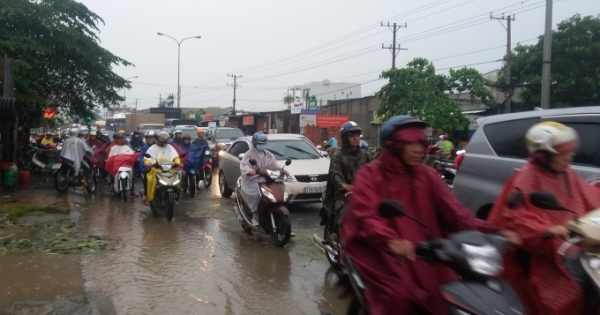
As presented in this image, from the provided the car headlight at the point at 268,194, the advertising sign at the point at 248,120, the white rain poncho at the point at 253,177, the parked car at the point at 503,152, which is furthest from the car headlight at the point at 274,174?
the advertising sign at the point at 248,120

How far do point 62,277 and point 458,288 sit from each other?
5131mm

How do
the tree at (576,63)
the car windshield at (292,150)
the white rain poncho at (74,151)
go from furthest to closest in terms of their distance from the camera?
the tree at (576,63), the white rain poncho at (74,151), the car windshield at (292,150)

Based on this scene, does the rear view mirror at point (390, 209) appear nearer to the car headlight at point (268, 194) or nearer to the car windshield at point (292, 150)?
the car headlight at point (268, 194)

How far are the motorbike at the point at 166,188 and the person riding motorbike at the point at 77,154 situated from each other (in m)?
4.24

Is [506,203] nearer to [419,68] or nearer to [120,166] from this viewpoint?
[120,166]

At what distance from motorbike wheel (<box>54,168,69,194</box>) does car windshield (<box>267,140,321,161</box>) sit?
17.5 feet

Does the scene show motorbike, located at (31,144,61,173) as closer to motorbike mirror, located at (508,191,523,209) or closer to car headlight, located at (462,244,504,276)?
motorbike mirror, located at (508,191,523,209)

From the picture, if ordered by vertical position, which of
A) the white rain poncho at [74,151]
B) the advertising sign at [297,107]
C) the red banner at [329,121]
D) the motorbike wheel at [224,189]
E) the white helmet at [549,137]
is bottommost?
the motorbike wheel at [224,189]

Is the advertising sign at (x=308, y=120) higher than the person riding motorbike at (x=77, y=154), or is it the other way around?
the advertising sign at (x=308, y=120)

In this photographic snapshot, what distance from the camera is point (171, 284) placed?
6539mm

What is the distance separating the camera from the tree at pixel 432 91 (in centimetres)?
2677

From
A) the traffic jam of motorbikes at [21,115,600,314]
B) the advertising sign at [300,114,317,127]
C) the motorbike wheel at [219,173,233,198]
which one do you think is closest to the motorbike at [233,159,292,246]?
the traffic jam of motorbikes at [21,115,600,314]

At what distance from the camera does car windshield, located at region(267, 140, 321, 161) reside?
42.3 ft

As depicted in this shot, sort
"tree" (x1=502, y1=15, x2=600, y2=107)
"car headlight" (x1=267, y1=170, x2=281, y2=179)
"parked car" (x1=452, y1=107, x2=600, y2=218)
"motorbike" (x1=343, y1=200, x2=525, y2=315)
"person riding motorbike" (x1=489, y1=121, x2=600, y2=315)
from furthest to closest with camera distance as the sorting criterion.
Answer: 1. "tree" (x1=502, y1=15, x2=600, y2=107)
2. "car headlight" (x1=267, y1=170, x2=281, y2=179)
3. "parked car" (x1=452, y1=107, x2=600, y2=218)
4. "person riding motorbike" (x1=489, y1=121, x2=600, y2=315)
5. "motorbike" (x1=343, y1=200, x2=525, y2=315)
